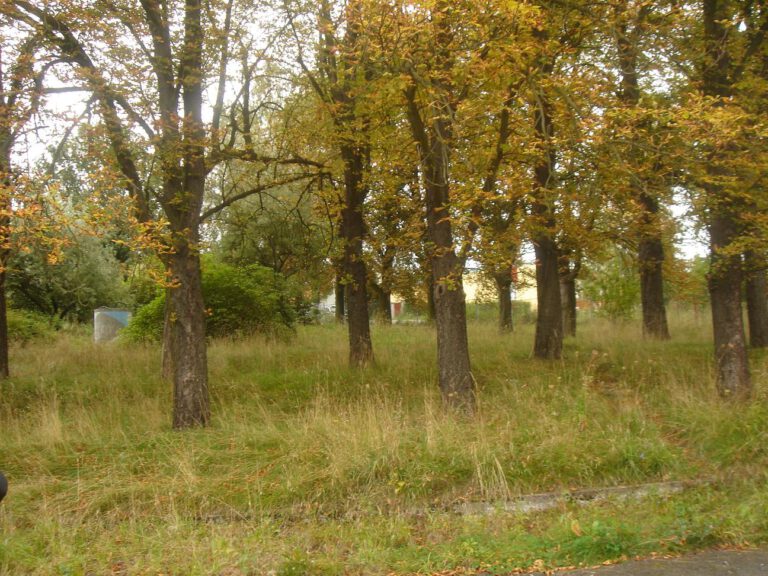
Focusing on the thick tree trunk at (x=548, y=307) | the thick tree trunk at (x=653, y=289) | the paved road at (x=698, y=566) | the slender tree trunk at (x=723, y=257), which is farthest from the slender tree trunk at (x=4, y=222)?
the thick tree trunk at (x=653, y=289)

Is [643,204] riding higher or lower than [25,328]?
higher

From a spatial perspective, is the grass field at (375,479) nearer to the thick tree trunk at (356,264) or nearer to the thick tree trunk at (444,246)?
the thick tree trunk at (444,246)

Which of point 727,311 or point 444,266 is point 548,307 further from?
point 444,266

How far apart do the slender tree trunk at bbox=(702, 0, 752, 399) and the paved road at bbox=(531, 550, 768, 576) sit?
3.86 metres

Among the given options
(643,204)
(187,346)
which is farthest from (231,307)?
(643,204)

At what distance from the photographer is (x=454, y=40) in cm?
848

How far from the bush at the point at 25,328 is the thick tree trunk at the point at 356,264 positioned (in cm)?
1153

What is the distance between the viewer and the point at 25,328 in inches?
800

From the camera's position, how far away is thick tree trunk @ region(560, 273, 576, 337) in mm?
19391

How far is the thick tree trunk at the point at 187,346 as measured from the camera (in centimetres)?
896

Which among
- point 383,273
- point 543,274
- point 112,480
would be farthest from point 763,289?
point 112,480

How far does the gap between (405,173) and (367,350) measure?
346 cm

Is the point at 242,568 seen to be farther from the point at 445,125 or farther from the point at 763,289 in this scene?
the point at 763,289

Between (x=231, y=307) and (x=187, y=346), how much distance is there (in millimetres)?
7543
